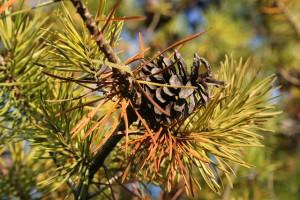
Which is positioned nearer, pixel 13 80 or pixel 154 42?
pixel 13 80

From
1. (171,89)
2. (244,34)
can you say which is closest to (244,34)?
(244,34)

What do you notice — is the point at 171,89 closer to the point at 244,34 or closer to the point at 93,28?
the point at 93,28

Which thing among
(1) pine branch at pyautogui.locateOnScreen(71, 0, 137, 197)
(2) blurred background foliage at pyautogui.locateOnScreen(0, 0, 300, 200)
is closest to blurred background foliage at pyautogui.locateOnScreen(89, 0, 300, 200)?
(2) blurred background foliage at pyautogui.locateOnScreen(0, 0, 300, 200)

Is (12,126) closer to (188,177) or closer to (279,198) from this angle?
(188,177)

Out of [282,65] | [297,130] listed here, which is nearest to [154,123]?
[297,130]

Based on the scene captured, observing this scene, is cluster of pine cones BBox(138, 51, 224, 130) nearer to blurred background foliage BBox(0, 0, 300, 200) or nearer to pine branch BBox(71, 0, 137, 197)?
pine branch BBox(71, 0, 137, 197)

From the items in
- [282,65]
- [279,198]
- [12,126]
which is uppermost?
A: [282,65]

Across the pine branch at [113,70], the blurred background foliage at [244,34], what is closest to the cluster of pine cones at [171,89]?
the pine branch at [113,70]
